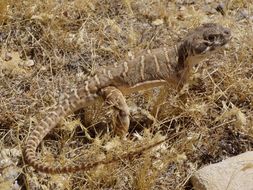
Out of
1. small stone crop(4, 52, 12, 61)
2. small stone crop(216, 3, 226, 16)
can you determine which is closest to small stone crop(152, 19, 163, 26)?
small stone crop(216, 3, 226, 16)

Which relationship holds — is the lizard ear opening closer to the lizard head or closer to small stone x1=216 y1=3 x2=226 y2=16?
the lizard head

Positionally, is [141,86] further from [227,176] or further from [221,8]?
[221,8]

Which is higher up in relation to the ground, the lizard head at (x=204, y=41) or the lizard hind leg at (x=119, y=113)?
the lizard head at (x=204, y=41)

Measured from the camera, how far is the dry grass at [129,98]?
14.8 feet

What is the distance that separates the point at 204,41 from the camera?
4.96m

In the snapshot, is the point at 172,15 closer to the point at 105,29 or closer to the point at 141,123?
the point at 105,29

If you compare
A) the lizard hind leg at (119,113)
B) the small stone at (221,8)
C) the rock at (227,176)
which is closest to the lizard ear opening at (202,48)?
the lizard hind leg at (119,113)

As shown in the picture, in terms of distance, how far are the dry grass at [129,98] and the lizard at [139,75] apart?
0.13 m

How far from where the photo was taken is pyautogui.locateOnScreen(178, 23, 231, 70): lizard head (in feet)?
16.3

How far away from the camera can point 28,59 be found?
5.62 m

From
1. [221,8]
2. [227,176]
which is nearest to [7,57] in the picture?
[221,8]

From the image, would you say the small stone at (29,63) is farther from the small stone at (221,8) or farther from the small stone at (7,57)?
the small stone at (221,8)

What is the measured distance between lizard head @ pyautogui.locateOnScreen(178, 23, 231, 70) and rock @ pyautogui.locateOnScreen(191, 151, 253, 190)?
109 cm

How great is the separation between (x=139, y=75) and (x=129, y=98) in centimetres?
40
